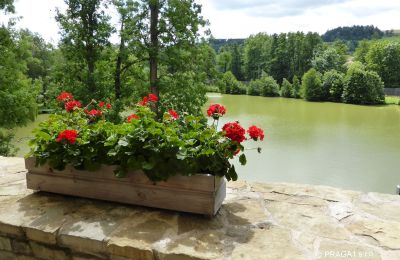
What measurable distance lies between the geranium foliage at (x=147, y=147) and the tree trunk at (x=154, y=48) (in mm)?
7362

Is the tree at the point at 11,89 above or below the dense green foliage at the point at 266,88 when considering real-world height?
above

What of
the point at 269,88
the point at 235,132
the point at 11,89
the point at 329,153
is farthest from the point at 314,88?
the point at 235,132

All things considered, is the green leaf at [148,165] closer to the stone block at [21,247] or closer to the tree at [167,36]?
the stone block at [21,247]

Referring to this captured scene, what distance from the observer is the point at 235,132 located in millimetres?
1533

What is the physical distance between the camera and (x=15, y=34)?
995 cm

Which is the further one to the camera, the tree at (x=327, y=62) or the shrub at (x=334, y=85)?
the tree at (x=327, y=62)

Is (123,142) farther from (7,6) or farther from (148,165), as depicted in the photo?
(7,6)

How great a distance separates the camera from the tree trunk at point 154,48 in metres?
8.98

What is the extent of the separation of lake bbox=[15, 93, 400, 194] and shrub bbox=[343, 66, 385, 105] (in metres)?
9.67

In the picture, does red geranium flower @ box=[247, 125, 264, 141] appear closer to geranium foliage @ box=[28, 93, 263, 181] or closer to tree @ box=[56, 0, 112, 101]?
geranium foliage @ box=[28, 93, 263, 181]

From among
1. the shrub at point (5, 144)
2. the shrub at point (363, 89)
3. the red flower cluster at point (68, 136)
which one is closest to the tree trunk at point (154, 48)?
the shrub at point (5, 144)

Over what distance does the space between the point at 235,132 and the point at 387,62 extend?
41674 mm

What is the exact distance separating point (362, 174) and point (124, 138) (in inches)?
373

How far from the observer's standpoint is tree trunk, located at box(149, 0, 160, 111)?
898cm
